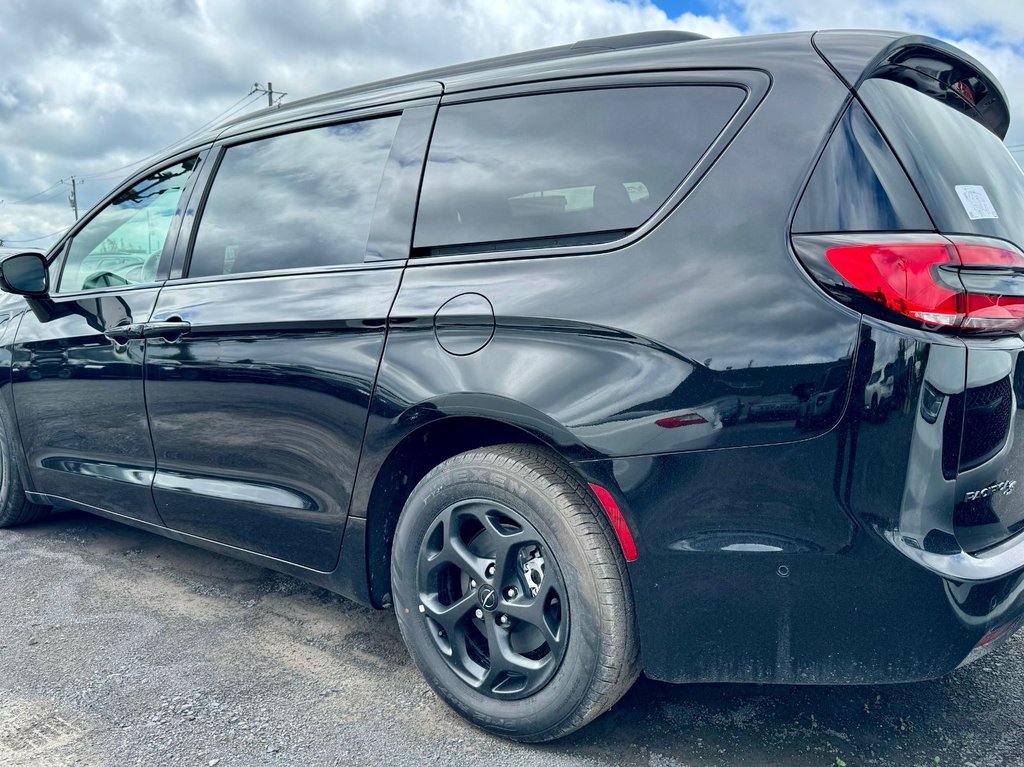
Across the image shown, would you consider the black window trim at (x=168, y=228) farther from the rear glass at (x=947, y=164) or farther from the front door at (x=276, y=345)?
the rear glass at (x=947, y=164)

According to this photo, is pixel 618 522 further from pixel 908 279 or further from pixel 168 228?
pixel 168 228

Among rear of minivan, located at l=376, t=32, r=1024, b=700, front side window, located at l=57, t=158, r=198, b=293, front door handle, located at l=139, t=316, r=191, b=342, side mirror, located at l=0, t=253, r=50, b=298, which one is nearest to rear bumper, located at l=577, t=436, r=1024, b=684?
rear of minivan, located at l=376, t=32, r=1024, b=700

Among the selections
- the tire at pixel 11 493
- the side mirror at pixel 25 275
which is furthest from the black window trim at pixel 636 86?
the tire at pixel 11 493

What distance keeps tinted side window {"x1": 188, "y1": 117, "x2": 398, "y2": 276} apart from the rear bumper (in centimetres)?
115

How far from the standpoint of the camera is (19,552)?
3.79 m

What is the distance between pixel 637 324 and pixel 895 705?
133 centimetres

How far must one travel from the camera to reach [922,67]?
2018 mm

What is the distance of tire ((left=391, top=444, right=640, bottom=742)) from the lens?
6.38ft

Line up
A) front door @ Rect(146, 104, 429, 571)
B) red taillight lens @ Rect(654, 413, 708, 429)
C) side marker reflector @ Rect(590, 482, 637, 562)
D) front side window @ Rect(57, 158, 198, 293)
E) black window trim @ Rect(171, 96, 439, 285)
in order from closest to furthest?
red taillight lens @ Rect(654, 413, 708, 429), side marker reflector @ Rect(590, 482, 637, 562), front door @ Rect(146, 104, 429, 571), black window trim @ Rect(171, 96, 439, 285), front side window @ Rect(57, 158, 198, 293)

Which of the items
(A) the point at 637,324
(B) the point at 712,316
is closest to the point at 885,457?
(B) the point at 712,316

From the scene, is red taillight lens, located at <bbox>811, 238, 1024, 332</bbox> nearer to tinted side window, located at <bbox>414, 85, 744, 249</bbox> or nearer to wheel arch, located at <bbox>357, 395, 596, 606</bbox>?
tinted side window, located at <bbox>414, 85, 744, 249</bbox>

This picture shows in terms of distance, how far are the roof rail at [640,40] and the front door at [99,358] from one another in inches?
64.9

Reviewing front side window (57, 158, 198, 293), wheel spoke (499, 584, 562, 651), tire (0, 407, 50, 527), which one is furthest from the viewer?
tire (0, 407, 50, 527)

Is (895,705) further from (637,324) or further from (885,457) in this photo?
(637,324)
